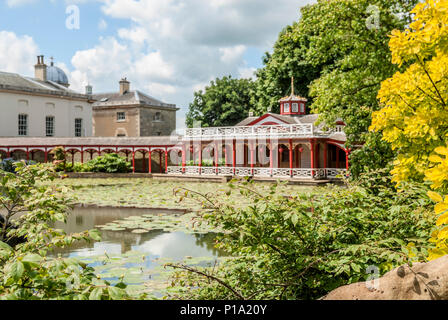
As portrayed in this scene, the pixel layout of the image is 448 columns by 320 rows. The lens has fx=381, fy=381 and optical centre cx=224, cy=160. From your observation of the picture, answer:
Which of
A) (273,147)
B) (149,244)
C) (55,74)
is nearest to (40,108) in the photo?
(55,74)

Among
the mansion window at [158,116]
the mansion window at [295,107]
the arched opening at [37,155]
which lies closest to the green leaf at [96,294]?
the mansion window at [295,107]

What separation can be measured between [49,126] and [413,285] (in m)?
43.5

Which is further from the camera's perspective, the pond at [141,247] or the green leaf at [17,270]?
the pond at [141,247]

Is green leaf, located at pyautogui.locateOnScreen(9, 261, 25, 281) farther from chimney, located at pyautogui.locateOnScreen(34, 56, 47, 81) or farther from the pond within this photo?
chimney, located at pyautogui.locateOnScreen(34, 56, 47, 81)

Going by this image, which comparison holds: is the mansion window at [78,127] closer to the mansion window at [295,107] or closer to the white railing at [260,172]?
the white railing at [260,172]

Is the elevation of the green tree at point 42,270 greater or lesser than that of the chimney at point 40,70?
lesser

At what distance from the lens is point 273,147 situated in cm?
3159

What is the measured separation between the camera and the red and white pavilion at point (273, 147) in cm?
2764

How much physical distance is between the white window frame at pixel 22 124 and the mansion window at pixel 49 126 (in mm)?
2154

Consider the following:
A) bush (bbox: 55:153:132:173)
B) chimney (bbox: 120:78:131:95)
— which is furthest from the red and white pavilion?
chimney (bbox: 120:78:131:95)

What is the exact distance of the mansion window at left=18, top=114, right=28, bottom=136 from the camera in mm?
38469

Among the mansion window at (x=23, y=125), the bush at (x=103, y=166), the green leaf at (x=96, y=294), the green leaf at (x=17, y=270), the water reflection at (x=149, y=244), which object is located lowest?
the water reflection at (x=149, y=244)
